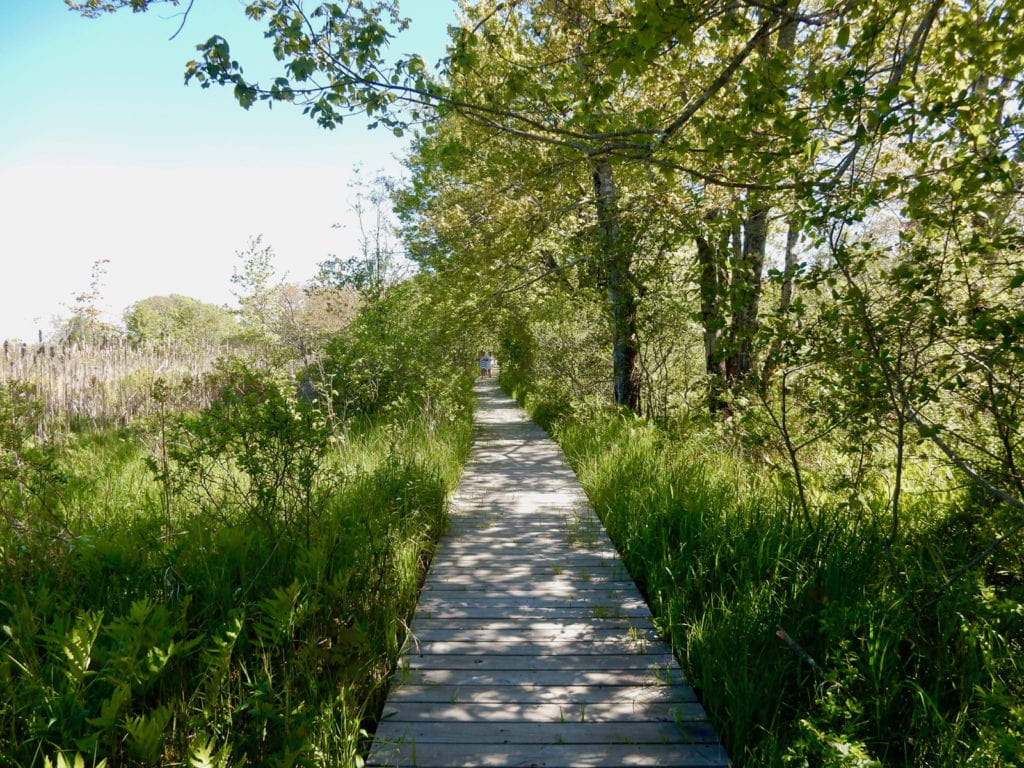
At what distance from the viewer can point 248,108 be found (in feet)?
10.7

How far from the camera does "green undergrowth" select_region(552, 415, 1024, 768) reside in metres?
2.16

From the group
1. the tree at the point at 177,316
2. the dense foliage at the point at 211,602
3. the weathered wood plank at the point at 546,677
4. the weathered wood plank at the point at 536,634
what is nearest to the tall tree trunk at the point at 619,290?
the dense foliage at the point at 211,602

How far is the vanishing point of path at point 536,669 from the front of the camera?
245cm

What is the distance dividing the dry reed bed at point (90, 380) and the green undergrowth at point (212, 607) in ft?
13.3

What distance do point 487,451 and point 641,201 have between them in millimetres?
4791

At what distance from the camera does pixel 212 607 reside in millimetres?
2863

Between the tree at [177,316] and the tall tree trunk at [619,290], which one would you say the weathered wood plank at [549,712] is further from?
the tree at [177,316]

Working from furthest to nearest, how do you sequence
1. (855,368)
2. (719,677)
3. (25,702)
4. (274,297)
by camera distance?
(274,297) → (855,368) → (719,677) → (25,702)

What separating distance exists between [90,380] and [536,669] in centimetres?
969

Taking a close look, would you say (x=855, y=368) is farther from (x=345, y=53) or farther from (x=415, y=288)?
(x=415, y=288)

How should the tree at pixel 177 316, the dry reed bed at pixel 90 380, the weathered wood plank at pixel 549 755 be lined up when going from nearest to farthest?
the weathered wood plank at pixel 549 755
the dry reed bed at pixel 90 380
the tree at pixel 177 316

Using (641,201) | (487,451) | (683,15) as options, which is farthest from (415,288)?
(683,15)

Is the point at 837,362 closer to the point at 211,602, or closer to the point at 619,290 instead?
the point at 211,602

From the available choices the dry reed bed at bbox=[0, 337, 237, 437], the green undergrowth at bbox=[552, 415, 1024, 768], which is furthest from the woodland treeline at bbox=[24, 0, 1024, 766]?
the dry reed bed at bbox=[0, 337, 237, 437]
